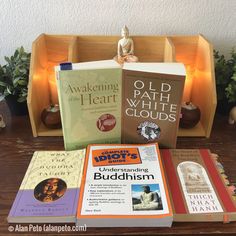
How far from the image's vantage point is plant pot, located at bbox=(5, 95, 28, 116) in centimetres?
77

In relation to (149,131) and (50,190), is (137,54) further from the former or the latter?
(50,190)

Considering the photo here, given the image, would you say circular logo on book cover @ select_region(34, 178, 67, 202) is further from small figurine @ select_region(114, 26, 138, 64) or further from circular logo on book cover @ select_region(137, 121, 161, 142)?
small figurine @ select_region(114, 26, 138, 64)

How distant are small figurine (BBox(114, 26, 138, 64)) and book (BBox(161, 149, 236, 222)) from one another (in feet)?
0.92

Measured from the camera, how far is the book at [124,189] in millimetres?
465

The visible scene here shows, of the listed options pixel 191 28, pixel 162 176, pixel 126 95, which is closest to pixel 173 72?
pixel 126 95

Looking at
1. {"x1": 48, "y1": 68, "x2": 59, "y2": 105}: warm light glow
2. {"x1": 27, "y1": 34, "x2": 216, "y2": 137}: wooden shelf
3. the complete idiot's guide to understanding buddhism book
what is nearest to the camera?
the complete idiot's guide to understanding buddhism book

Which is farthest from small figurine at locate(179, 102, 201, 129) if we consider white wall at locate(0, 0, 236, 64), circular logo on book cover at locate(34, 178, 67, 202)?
circular logo on book cover at locate(34, 178, 67, 202)

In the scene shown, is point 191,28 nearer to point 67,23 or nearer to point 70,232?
point 67,23

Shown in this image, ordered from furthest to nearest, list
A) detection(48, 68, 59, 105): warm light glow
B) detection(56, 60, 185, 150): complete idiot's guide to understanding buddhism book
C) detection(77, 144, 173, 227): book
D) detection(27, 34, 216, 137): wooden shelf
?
detection(48, 68, 59, 105): warm light glow, detection(27, 34, 216, 137): wooden shelf, detection(56, 60, 185, 150): complete idiot's guide to understanding buddhism book, detection(77, 144, 173, 227): book

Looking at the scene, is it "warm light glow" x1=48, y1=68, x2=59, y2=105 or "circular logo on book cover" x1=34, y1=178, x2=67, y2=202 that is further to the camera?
"warm light glow" x1=48, y1=68, x2=59, y2=105

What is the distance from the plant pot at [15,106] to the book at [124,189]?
0.98 feet

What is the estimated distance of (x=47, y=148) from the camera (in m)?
0.66

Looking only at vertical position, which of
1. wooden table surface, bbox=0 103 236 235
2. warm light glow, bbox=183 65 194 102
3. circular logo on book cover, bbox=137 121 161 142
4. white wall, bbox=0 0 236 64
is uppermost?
white wall, bbox=0 0 236 64

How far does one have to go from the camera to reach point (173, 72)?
57cm
